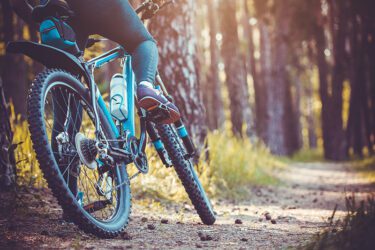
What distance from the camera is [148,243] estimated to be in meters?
3.29

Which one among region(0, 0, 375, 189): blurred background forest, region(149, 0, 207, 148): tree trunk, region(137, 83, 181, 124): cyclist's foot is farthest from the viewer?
region(0, 0, 375, 189): blurred background forest

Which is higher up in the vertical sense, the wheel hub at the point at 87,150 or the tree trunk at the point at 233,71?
the tree trunk at the point at 233,71

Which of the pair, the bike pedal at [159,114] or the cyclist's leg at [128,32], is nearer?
the cyclist's leg at [128,32]

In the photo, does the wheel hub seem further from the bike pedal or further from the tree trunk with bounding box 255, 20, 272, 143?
the tree trunk with bounding box 255, 20, 272, 143

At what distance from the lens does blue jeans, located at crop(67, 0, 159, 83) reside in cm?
346

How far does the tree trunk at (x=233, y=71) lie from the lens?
13.4 m

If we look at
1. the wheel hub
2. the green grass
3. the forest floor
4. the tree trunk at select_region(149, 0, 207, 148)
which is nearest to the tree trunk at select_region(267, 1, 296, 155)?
the green grass

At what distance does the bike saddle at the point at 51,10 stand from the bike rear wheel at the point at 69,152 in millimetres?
467

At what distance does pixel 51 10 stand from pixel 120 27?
52 cm

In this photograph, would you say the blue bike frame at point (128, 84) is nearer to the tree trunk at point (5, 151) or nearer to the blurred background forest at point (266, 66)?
the tree trunk at point (5, 151)

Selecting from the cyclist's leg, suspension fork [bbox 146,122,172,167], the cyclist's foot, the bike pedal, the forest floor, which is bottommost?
the forest floor

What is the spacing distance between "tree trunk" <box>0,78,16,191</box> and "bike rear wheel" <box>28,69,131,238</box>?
1.01m

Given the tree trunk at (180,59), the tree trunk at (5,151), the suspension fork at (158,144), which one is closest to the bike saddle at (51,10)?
the suspension fork at (158,144)

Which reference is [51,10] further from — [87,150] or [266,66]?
[266,66]
